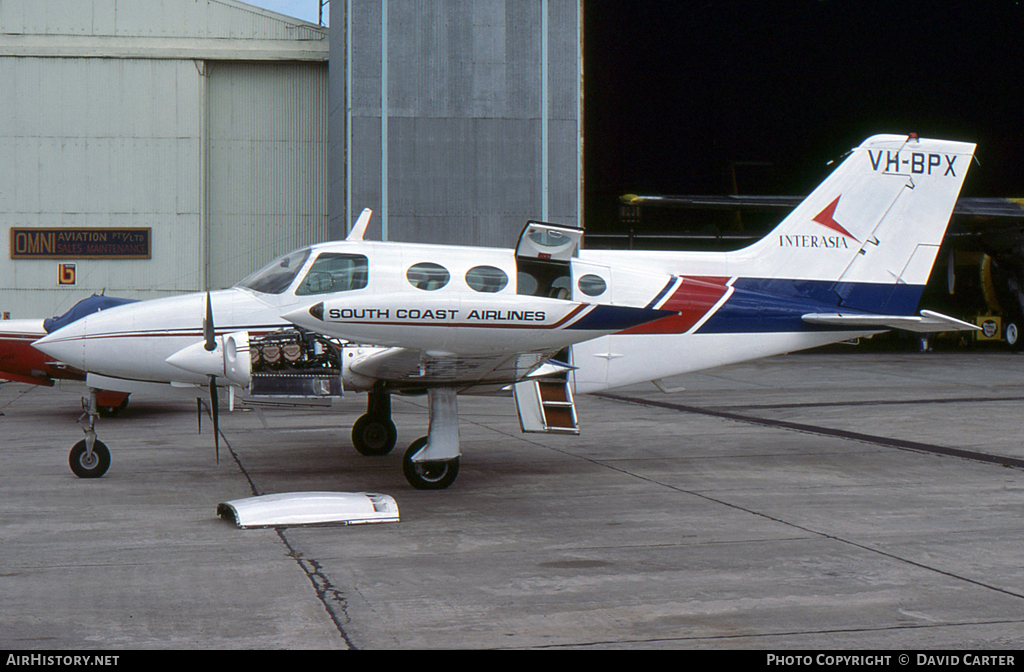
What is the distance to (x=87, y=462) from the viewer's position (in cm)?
905

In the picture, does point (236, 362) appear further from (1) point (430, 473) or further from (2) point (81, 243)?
(2) point (81, 243)

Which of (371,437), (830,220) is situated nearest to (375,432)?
(371,437)

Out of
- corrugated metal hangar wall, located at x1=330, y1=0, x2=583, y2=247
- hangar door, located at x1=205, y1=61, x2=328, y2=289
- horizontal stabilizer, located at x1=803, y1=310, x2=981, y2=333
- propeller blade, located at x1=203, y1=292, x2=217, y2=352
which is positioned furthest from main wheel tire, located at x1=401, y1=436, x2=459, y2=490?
hangar door, located at x1=205, y1=61, x2=328, y2=289

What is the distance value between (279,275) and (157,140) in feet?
57.2

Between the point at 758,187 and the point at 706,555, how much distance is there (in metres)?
34.4

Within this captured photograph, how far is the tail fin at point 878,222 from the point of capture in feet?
36.2

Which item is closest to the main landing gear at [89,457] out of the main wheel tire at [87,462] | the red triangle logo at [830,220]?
the main wheel tire at [87,462]

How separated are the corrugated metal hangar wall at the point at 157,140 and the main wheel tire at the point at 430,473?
1793cm

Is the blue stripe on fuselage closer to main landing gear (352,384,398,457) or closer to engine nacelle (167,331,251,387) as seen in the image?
main landing gear (352,384,398,457)

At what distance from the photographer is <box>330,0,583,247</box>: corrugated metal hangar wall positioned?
72.8 feet

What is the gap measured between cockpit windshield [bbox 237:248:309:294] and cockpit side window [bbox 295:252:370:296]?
0.17 meters

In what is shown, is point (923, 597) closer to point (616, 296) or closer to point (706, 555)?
point (706, 555)

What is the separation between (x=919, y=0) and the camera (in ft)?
108

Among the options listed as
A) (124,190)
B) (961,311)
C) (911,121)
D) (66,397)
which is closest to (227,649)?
(66,397)
